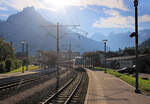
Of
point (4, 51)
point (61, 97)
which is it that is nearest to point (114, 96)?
point (61, 97)

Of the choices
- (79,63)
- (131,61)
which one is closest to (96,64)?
(79,63)

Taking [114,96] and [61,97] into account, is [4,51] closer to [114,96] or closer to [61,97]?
[61,97]

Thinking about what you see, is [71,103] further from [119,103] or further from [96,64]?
[96,64]

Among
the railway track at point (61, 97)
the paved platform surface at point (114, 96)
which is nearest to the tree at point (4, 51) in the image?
the railway track at point (61, 97)

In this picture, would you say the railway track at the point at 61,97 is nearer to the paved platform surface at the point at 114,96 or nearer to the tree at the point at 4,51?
the paved platform surface at the point at 114,96

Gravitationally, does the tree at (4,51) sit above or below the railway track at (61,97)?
above

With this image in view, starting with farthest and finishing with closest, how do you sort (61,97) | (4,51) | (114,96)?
(4,51) < (114,96) < (61,97)

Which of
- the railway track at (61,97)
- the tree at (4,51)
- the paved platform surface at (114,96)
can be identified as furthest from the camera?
the tree at (4,51)

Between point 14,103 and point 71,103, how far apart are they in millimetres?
3442

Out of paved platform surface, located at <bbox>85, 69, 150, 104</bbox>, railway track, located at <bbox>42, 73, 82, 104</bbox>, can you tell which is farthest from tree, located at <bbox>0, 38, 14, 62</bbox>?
paved platform surface, located at <bbox>85, 69, 150, 104</bbox>

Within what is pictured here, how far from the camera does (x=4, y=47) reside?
199 feet

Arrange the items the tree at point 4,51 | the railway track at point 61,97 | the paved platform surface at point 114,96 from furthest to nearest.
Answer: the tree at point 4,51, the paved platform surface at point 114,96, the railway track at point 61,97

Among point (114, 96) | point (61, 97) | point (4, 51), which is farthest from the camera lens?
point (4, 51)

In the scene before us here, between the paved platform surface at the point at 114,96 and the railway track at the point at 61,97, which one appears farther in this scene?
the paved platform surface at the point at 114,96
